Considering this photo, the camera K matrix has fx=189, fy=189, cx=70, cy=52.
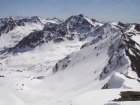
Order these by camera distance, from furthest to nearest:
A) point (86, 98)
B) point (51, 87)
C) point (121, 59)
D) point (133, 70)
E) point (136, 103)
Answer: point (51, 87) < point (121, 59) < point (133, 70) < point (86, 98) < point (136, 103)

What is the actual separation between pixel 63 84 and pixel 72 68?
21.9 m

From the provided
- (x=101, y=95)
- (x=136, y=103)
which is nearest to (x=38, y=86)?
(x=101, y=95)

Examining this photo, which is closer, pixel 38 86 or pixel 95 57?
pixel 38 86

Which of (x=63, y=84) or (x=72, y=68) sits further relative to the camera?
(x=72, y=68)

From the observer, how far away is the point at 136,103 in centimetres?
2317

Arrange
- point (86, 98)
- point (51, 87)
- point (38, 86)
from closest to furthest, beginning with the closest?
point (86, 98)
point (51, 87)
point (38, 86)

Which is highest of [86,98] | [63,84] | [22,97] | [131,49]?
[131,49]

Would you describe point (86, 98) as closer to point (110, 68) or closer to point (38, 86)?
point (110, 68)

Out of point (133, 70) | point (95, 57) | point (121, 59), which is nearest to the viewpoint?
point (133, 70)

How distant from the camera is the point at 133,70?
221ft

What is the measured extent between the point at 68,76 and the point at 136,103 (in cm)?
9265

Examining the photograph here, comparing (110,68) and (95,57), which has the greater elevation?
(95,57)

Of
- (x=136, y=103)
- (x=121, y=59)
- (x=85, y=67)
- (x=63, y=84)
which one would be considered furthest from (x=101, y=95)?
(x=85, y=67)

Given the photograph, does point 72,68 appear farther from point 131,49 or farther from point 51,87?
point 131,49
